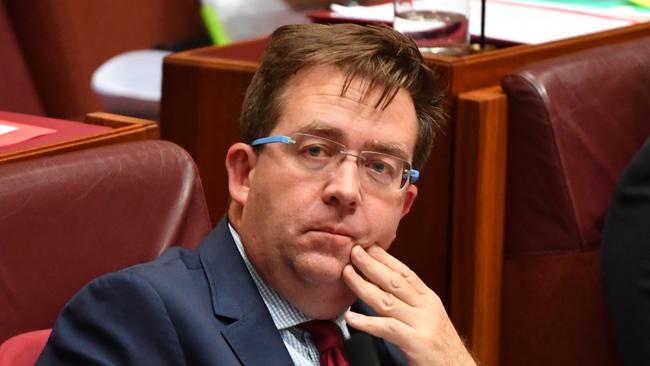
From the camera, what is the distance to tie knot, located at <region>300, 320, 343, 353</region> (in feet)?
4.64

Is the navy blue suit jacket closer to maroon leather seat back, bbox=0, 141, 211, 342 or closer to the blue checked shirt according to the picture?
the blue checked shirt

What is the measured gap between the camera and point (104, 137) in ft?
5.53

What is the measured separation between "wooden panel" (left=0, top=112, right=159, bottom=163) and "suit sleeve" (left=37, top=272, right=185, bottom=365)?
0.35 meters

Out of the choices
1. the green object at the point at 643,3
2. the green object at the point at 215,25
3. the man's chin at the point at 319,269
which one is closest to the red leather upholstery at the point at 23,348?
the man's chin at the point at 319,269

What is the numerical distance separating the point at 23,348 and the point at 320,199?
1.22 ft

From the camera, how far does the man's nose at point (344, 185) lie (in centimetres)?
135

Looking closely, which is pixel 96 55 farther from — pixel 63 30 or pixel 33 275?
pixel 33 275

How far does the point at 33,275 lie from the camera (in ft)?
4.72

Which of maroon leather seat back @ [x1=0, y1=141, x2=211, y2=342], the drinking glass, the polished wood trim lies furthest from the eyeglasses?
the drinking glass

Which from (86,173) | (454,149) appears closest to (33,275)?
(86,173)

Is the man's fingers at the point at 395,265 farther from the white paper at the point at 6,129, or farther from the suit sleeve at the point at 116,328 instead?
the white paper at the point at 6,129

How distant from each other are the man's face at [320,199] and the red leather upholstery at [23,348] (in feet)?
0.87

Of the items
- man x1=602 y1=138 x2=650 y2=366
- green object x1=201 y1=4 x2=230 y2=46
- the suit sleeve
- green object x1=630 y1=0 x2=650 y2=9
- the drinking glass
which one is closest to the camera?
the suit sleeve

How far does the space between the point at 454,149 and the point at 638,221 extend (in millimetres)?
330
